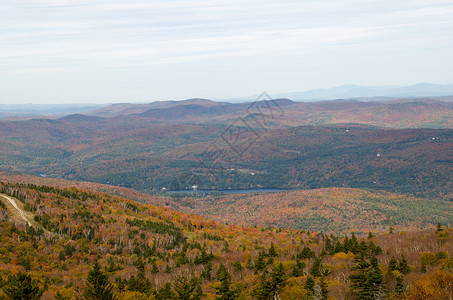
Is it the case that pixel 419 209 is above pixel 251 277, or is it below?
below

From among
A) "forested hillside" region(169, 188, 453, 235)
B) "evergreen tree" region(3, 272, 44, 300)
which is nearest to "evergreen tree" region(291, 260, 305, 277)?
"evergreen tree" region(3, 272, 44, 300)

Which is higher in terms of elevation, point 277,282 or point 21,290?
point 21,290

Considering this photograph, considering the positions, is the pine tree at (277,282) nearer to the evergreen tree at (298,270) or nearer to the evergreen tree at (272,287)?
the evergreen tree at (272,287)

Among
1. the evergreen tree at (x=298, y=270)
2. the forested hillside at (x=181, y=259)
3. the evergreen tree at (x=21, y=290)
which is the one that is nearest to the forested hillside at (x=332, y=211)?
the forested hillside at (x=181, y=259)

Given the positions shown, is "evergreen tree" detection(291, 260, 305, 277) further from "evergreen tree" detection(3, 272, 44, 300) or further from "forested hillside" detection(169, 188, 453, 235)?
"forested hillside" detection(169, 188, 453, 235)

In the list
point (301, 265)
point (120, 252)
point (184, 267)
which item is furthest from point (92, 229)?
point (301, 265)

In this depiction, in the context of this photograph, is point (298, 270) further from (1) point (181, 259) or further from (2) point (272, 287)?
(1) point (181, 259)

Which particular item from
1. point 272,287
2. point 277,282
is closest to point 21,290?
point 272,287

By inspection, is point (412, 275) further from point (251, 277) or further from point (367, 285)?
point (251, 277)

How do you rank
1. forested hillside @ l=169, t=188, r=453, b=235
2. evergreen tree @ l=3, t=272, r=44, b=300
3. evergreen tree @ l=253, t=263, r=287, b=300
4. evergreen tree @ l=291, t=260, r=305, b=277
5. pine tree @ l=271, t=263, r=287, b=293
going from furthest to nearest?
forested hillside @ l=169, t=188, r=453, b=235 → evergreen tree @ l=291, t=260, r=305, b=277 → pine tree @ l=271, t=263, r=287, b=293 → evergreen tree @ l=253, t=263, r=287, b=300 → evergreen tree @ l=3, t=272, r=44, b=300
